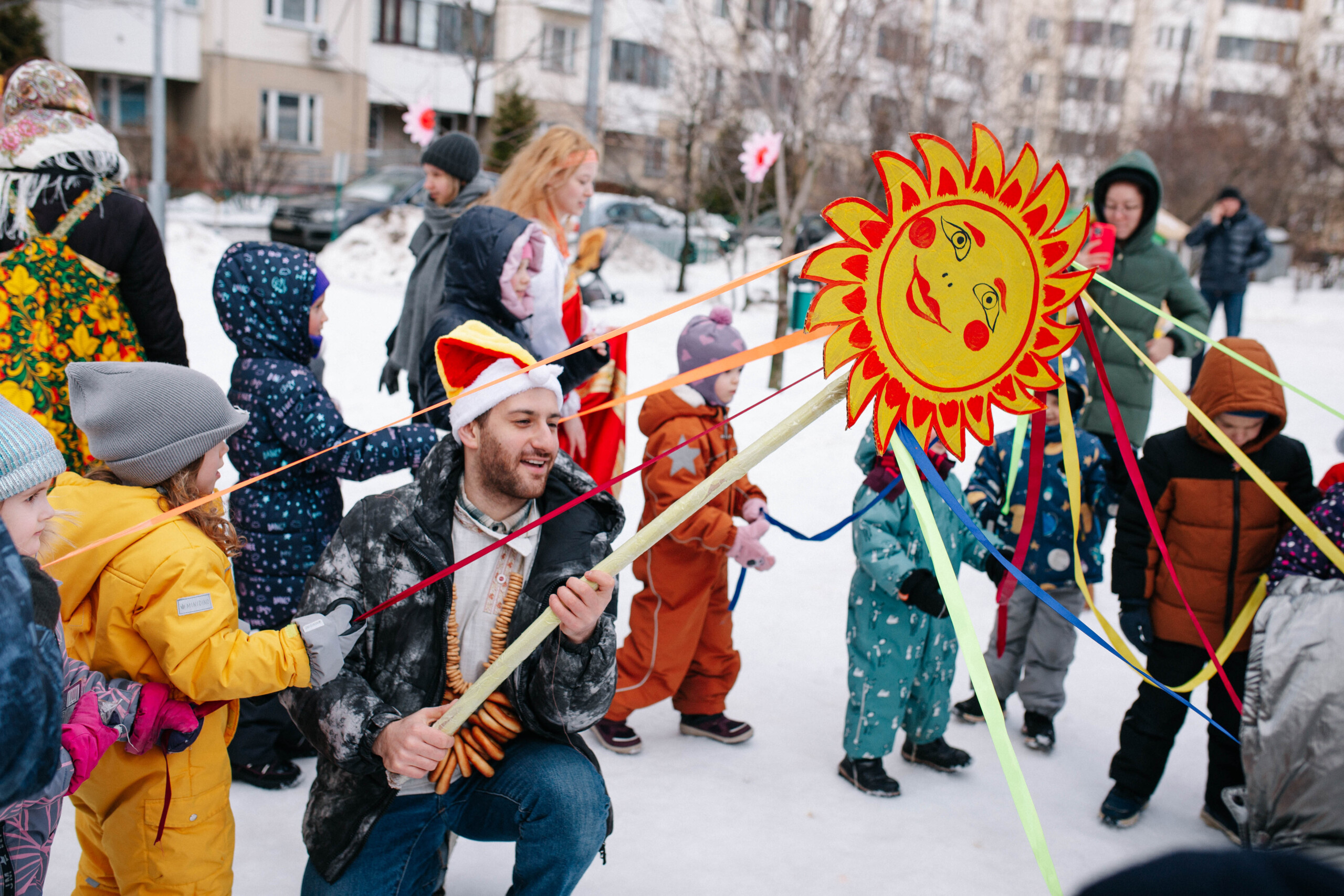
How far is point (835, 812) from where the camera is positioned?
3.05 metres

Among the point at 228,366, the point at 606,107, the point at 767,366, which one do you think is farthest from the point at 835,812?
the point at 606,107

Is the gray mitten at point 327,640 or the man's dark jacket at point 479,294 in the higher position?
the man's dark jacket at point 479,294

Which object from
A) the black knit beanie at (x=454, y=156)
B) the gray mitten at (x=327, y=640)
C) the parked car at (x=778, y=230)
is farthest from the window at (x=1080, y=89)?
the gray mitten at (x=327, y=640)

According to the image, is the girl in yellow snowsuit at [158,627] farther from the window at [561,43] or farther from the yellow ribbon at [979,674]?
the window at [561,43]

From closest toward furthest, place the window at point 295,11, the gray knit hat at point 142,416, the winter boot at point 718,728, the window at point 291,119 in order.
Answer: the gray knit hat at point 142,416 → the winter boot at point 718,728 → the window at point 295,11 → the window at point 291,119

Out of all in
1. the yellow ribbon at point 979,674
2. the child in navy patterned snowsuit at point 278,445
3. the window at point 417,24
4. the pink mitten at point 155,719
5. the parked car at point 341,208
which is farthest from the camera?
the window at point 417,24

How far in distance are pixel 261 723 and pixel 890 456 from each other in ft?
6.69

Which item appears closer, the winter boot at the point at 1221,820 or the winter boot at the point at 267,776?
the winter boot at the point at 267,776

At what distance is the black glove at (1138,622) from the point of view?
3.05 meters

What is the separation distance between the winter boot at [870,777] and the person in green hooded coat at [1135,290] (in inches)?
71.8

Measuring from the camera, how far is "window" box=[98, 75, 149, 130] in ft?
76.7

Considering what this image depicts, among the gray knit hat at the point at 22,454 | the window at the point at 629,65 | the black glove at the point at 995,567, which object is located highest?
the window at the point at 629,65

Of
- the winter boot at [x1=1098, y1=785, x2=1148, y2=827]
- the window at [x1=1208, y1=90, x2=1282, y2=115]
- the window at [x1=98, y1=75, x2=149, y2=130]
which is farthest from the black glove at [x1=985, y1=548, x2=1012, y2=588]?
the window at [x1=98, y1=75, x2=149, y2=130]

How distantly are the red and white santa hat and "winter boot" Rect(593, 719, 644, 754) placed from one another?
4.92 ft
